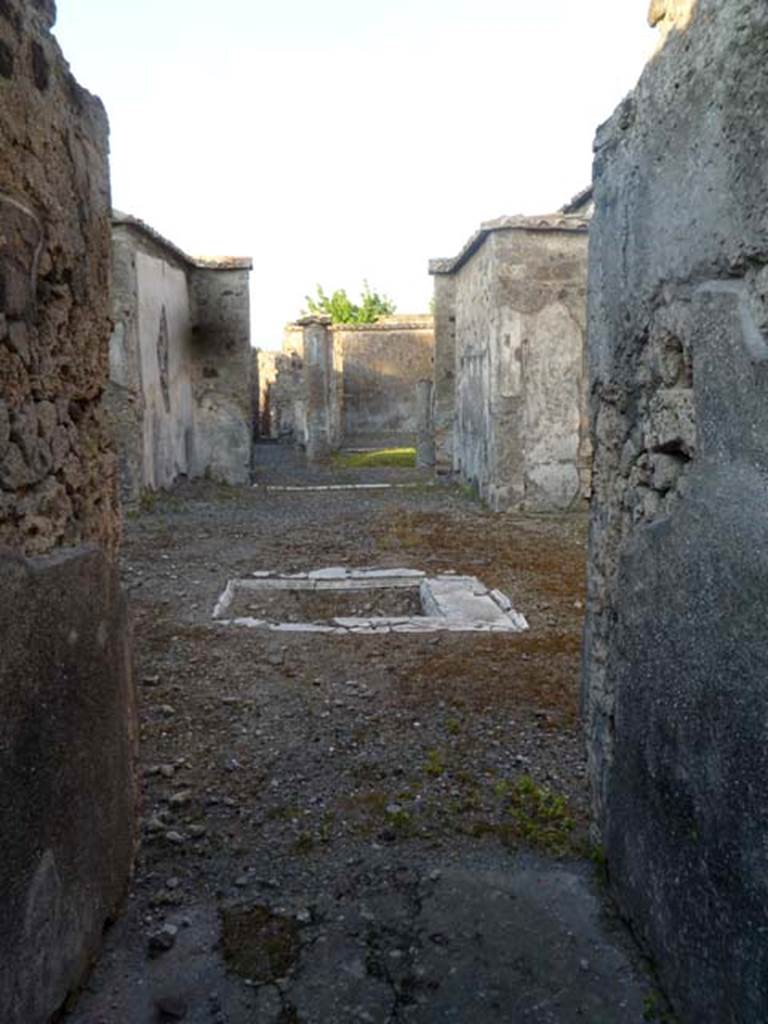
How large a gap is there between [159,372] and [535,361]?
532 centimetres

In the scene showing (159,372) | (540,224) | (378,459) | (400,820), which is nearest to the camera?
(400,820)

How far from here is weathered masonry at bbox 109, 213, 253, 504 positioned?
10797 mm

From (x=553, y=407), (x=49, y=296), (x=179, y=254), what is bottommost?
(x=553, y=407)

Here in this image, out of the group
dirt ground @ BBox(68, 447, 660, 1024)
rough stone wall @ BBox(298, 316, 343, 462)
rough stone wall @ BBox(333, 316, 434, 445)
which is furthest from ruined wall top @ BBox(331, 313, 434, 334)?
dirt ground @ BBox(68, 447, 660, 1024)

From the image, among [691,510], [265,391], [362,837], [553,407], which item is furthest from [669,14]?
[265,391]

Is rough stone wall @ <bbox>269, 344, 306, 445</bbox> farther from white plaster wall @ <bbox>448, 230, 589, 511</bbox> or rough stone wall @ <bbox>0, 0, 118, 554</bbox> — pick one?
rough stone wall @ <bbox>0, 0, 118, 554</bbox>

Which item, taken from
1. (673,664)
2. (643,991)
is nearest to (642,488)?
(673,664)

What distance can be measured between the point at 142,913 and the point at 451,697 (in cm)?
213

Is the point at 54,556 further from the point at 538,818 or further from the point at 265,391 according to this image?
the point at 265,391

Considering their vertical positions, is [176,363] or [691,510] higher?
[176,363]

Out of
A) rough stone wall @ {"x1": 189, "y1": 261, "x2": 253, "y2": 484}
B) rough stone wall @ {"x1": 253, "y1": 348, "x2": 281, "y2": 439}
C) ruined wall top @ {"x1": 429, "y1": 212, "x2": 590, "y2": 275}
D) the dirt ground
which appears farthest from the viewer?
rough stone wall @ {"x1": 253, "y1": 348, "x2": 281, "y2": 439}

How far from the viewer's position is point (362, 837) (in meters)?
3.11

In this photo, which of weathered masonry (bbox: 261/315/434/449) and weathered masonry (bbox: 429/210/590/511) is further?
weathered masonry (bbox: 261/315/434/449)

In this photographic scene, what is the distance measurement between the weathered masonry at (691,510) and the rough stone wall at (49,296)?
1562 millimetres
